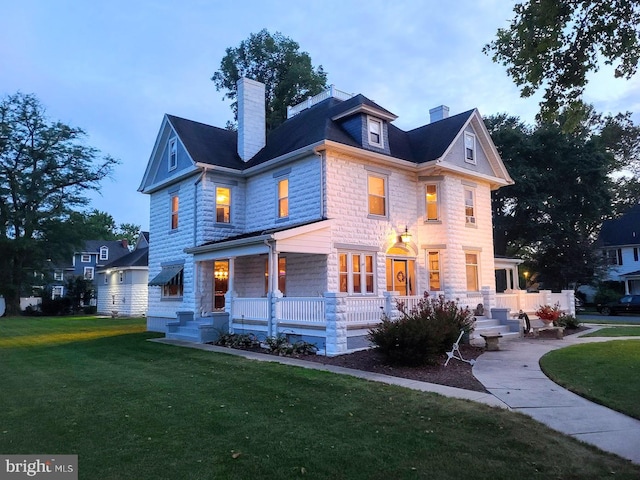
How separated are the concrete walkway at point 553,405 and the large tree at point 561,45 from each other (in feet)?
15.8

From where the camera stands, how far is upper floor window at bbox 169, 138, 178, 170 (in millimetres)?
19837

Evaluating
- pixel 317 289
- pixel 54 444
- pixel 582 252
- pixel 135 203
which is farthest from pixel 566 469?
pixel 135 203

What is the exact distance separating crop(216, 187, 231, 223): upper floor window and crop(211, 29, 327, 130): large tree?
16162mm

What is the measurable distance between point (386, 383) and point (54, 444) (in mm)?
5398

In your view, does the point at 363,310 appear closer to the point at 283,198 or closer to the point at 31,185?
the point at 283,198

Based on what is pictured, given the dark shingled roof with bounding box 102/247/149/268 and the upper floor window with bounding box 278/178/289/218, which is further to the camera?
the dark shingled roof with bounding box 102/247/149/268

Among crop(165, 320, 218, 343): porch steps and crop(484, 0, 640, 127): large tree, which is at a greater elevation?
crop(484, 0, 640, 127): large tree

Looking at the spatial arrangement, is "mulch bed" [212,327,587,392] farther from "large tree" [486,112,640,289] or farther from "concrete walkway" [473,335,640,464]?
"large tree" [486,112,640,289]

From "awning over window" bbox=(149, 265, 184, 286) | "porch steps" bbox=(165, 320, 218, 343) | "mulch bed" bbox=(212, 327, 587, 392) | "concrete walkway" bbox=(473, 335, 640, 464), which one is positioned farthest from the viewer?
"awning over window" bbox=(149, 265, 184, 286)

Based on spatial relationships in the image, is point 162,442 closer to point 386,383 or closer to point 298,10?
point 386,383

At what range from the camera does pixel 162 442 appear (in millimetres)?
5172

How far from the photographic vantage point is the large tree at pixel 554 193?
114ft

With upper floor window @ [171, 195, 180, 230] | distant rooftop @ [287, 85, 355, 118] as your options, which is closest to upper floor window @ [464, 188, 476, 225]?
distant rooftop @ [287, 85, 355, 118]

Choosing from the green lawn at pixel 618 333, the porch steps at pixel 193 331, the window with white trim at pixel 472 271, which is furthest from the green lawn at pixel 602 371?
the porch steps at pixel 193 331
